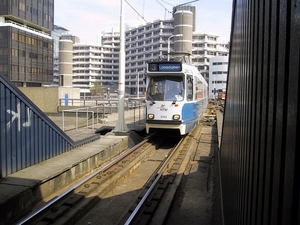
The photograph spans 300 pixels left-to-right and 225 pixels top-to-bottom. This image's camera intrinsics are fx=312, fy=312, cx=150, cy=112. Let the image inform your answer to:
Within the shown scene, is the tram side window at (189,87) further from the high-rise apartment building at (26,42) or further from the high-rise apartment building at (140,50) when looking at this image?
the high-rise apartment building at (140,50)

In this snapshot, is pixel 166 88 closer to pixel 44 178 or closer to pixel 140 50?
pixel 44 178

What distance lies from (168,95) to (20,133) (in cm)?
681

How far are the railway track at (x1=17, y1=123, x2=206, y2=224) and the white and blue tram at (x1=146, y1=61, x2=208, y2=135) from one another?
1.84 m

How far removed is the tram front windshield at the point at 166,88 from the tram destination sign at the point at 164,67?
407 millimetres

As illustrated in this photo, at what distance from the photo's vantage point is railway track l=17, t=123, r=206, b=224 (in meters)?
5.78

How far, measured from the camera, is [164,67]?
1255 centimetres

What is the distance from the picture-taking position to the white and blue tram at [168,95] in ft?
41.0

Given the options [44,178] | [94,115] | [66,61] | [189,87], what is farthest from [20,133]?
[66,61]

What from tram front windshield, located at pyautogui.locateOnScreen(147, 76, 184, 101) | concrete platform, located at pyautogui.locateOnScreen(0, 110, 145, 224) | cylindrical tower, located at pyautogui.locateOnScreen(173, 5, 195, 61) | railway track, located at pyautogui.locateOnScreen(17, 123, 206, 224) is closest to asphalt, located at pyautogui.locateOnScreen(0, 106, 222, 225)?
concrete platform, located at pyautogui.locateOnScreen(0, 110, 145, 224)

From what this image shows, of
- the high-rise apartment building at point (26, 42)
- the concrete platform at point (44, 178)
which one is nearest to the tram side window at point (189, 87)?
the concrete platform at point (44, 178)

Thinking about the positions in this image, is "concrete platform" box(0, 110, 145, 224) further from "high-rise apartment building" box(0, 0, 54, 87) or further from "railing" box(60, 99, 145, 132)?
"high-rise apartment building" box(0, 0, 54, 87)

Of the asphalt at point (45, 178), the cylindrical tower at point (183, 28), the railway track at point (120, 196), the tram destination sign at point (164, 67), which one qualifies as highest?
the cylindrical tower at point (183, 28)

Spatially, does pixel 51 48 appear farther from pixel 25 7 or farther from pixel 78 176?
pixel 78 176

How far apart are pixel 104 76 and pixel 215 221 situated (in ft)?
374
